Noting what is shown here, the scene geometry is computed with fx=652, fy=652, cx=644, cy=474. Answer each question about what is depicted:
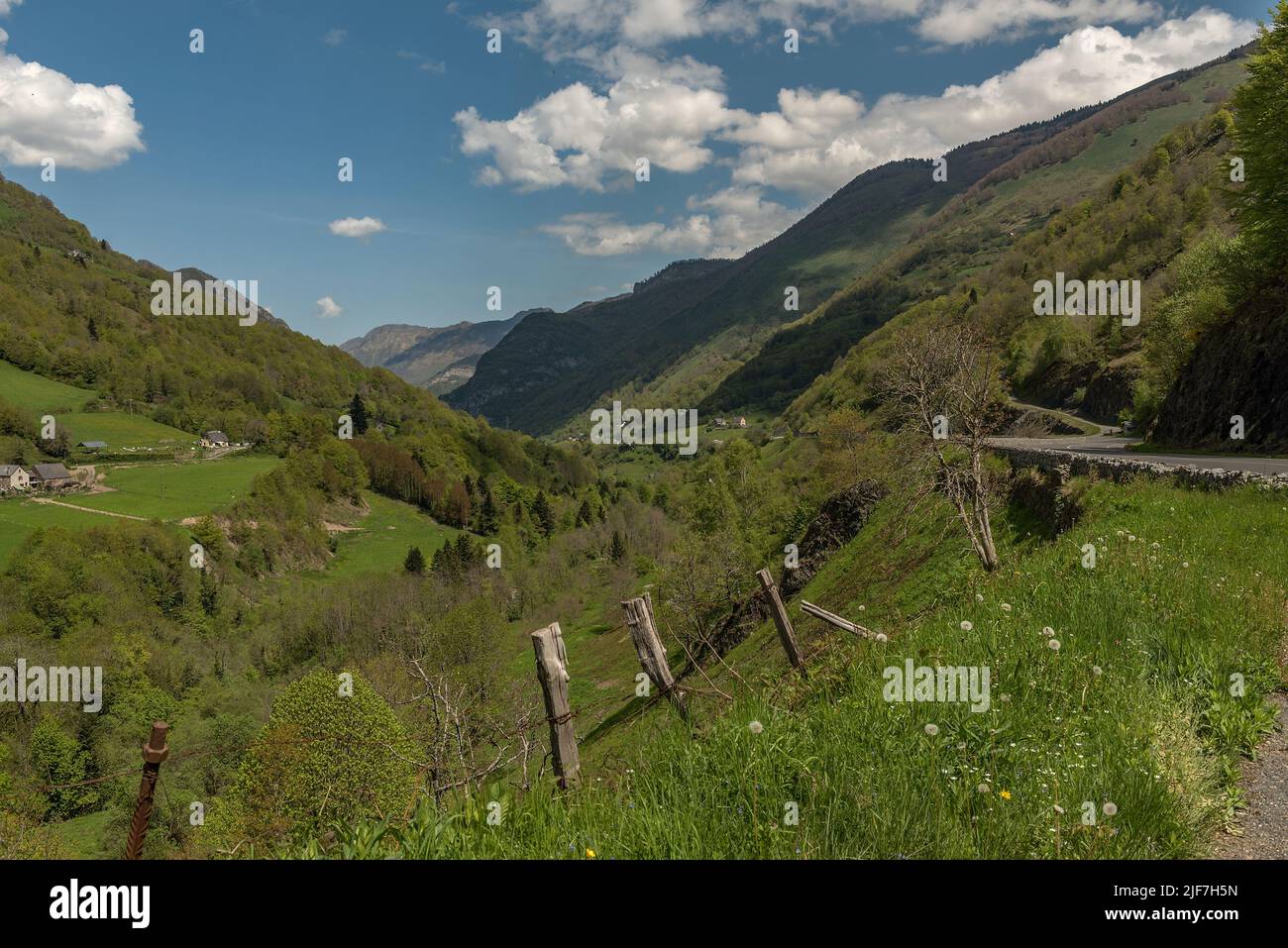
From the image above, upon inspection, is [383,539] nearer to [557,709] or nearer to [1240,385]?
[1240,385]

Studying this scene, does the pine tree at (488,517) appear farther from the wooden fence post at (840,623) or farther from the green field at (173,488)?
the wooden fence post at (840,623)

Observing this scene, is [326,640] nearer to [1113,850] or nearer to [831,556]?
[831,556]

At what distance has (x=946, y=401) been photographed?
56.3 feet

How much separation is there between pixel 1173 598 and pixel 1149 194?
408 ft

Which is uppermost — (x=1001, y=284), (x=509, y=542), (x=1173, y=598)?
(x=1001, y=284)

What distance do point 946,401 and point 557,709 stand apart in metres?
14.5

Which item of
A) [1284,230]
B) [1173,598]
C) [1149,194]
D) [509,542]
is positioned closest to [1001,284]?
[1149,194]

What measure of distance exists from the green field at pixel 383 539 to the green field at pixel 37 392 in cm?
7752

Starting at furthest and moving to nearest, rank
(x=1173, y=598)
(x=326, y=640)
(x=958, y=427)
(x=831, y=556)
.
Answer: (x=326, y=640), (x=831, y=556), (x=958, y=427), (x=1173, y=598)

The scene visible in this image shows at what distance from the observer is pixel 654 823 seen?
4.33 meters

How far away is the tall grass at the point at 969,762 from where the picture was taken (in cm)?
427

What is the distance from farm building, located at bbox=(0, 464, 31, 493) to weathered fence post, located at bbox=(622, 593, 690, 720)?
558 ft

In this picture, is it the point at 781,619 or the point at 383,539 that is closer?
the point at 781,619

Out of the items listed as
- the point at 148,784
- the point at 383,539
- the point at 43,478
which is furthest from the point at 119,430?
the point at 148,784
